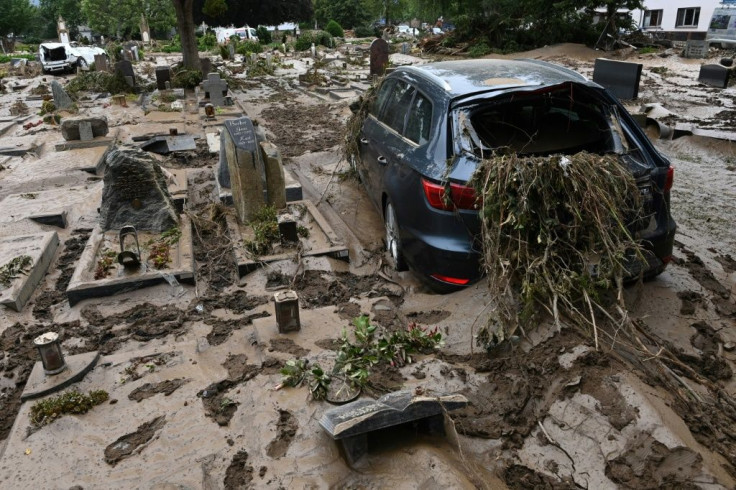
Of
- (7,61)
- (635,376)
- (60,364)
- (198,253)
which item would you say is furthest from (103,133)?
(7,61)

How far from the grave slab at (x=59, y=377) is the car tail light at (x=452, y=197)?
9.12 ft

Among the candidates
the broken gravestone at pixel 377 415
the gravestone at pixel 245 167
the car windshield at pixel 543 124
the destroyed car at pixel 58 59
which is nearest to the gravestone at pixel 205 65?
the destroyed car at pixel 58 59

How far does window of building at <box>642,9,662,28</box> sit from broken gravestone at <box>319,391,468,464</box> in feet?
143

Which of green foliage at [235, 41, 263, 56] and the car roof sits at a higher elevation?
the car roof

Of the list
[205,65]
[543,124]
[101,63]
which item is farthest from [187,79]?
[543,124]

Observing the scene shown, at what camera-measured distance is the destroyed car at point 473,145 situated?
4336 millimetres

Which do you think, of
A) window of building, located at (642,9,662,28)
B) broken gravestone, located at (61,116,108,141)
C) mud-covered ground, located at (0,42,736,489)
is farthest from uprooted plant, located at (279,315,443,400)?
window of building, located at (642,9,662,28)

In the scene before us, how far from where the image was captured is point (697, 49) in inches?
990

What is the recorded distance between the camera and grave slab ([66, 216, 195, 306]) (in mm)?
5457

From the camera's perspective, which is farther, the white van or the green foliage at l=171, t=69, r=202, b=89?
the white van

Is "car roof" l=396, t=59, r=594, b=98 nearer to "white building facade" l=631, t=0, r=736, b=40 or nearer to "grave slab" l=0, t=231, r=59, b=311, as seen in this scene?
"grave slab" l=0, t=231, r=59, b=311

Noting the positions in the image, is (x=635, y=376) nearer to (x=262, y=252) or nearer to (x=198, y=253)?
(x=262, y=252)

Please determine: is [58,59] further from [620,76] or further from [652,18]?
[652,18]

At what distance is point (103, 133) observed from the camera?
1186 centimetres
